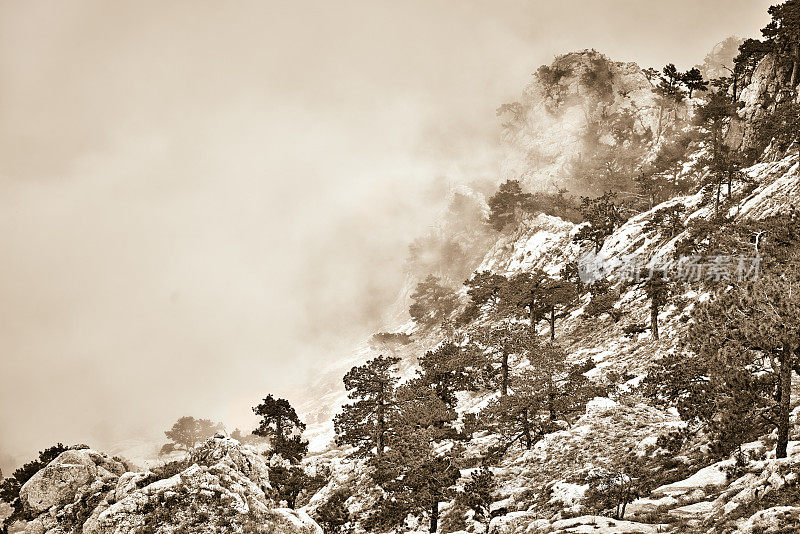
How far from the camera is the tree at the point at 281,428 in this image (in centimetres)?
4319

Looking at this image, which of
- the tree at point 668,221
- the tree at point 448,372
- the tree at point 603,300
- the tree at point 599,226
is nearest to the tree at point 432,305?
the tree at point 599,226

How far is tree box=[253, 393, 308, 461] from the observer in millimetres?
43188

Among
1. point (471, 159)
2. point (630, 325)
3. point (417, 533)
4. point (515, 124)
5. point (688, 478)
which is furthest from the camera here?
point (471, 159)

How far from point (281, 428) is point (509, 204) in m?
81.7

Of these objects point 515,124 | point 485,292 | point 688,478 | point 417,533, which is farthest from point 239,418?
point 688,478

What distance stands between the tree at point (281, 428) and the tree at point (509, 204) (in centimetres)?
7860

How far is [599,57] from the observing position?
140 metres

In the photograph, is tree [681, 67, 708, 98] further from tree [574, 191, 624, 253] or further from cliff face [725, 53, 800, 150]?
tree [574, 191, 624, 253]

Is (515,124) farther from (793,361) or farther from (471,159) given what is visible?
(793,361)

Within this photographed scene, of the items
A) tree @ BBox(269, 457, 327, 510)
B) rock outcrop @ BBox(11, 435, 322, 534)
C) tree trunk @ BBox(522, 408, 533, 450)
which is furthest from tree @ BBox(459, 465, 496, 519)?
tree @ BBox(269, 457, 327, 510)

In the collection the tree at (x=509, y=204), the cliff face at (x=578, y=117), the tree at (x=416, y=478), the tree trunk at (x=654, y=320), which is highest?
the cliff face at (x=578, y=117)

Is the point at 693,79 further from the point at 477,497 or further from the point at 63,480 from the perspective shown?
the point at 63,480

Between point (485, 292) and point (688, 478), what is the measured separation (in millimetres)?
46992

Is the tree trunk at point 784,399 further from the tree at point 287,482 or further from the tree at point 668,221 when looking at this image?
the tree at point 668,221
